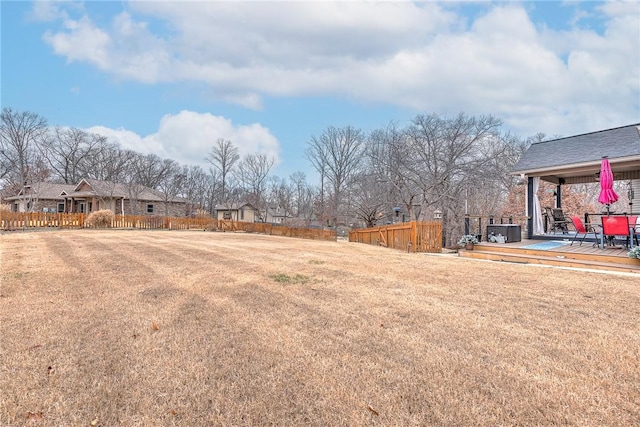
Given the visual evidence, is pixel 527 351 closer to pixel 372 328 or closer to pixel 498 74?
pixel 372 328

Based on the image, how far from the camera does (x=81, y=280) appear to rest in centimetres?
525

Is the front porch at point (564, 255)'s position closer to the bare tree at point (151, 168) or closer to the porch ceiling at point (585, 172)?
the porch ceiling at point (585, 172)

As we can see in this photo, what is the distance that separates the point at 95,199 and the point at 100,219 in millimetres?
12008

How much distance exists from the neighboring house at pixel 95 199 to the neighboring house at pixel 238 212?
378 inches

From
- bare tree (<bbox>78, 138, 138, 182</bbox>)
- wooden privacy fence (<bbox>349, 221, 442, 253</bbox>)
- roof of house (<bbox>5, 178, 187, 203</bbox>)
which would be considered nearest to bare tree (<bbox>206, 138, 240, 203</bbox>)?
roof of house (<bbox>5, 178, 187, 203</bbox>)

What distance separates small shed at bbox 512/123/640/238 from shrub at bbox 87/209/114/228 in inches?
973

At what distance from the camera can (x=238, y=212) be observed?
46.5 m

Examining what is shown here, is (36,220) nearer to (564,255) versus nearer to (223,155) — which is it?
(223,155)

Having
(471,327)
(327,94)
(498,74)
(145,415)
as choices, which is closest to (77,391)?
(145,415)

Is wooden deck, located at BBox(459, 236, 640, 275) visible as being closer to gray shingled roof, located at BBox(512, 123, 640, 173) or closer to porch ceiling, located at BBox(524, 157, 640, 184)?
porch ceiling, located at BBox(524, 157, 640, 184)

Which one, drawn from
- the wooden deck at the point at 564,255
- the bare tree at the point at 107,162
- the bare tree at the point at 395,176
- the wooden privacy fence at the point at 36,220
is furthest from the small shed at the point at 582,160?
the bare tree at the point at 107,162

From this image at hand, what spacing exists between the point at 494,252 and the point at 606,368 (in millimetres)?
7488

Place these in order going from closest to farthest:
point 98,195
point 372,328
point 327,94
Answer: point 372,328
point 327,94
point 98,195

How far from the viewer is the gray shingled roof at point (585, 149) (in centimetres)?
974
